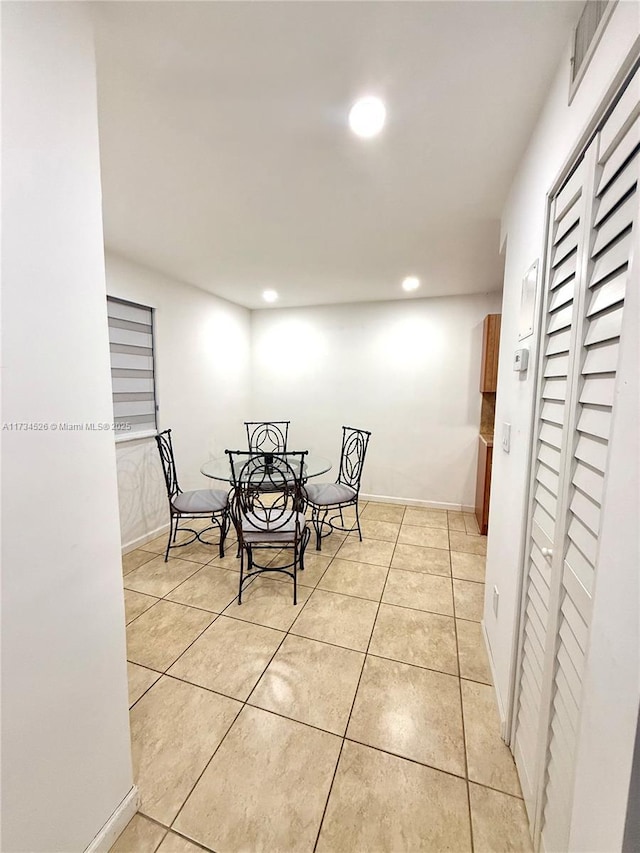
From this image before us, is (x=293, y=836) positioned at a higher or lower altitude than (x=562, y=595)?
lower

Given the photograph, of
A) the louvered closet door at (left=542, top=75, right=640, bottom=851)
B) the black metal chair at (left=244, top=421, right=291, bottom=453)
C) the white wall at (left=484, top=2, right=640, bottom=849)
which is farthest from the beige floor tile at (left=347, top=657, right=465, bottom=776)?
the black metal chair at (left=244, top=421, right=291, bottom=453)

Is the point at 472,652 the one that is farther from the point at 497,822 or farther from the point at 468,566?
the point at 468,566

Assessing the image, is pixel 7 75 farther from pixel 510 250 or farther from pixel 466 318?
pixel 466 318

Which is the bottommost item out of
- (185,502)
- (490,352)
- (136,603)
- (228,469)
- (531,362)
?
(136,603)

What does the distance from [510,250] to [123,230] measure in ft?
8.12

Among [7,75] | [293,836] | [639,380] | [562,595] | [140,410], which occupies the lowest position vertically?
[293,836]

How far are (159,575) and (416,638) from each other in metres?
1.95

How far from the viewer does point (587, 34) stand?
34.6 inches

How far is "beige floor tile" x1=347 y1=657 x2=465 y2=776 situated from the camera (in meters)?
1.35

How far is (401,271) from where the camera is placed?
9.98 feet

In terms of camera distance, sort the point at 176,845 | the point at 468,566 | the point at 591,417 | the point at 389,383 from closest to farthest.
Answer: the point at 591,417, the point at 176,845, the point at 468,566, the point at 389,383

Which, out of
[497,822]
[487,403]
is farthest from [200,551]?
[487,403]

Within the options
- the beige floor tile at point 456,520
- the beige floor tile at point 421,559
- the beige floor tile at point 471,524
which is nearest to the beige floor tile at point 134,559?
the beige floor tile at point 421,559

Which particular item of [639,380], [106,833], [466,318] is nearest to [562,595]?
[639,380]
